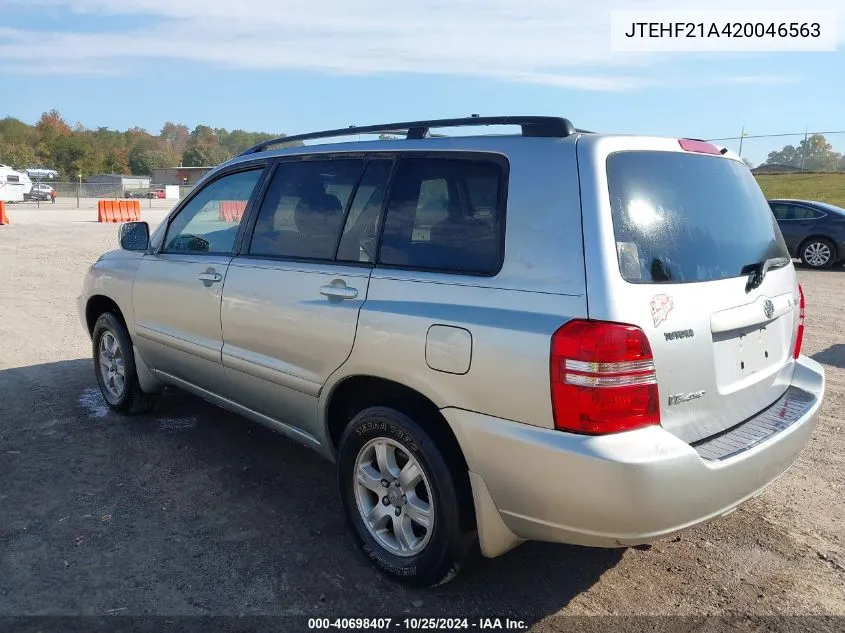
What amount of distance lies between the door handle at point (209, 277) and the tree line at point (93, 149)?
8049 centimetres

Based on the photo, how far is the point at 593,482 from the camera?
92.2 inches

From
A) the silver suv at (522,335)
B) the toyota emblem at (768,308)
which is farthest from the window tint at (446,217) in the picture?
the toyota emblem at (768,308)

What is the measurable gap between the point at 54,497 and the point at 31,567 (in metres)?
0.74

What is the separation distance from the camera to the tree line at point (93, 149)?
306ft

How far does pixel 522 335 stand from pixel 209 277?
2232 millimetres

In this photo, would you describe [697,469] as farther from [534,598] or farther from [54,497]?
[54,497]

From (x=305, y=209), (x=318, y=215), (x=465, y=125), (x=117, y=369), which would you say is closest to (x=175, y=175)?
(x=117, y=369)

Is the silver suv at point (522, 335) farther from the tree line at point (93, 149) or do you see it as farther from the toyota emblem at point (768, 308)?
the tree line at point (93, 149)

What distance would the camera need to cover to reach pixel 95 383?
234 inches

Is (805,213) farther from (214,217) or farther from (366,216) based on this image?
(366,216)

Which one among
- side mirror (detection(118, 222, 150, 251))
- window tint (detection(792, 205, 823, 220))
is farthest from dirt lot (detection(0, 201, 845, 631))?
window tint (detection(792, 205, 823, 220))

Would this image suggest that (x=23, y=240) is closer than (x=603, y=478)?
No

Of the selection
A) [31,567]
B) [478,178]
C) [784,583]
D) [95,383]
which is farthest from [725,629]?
[95,383]

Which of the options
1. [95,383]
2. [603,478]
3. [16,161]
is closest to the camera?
[603,478]
